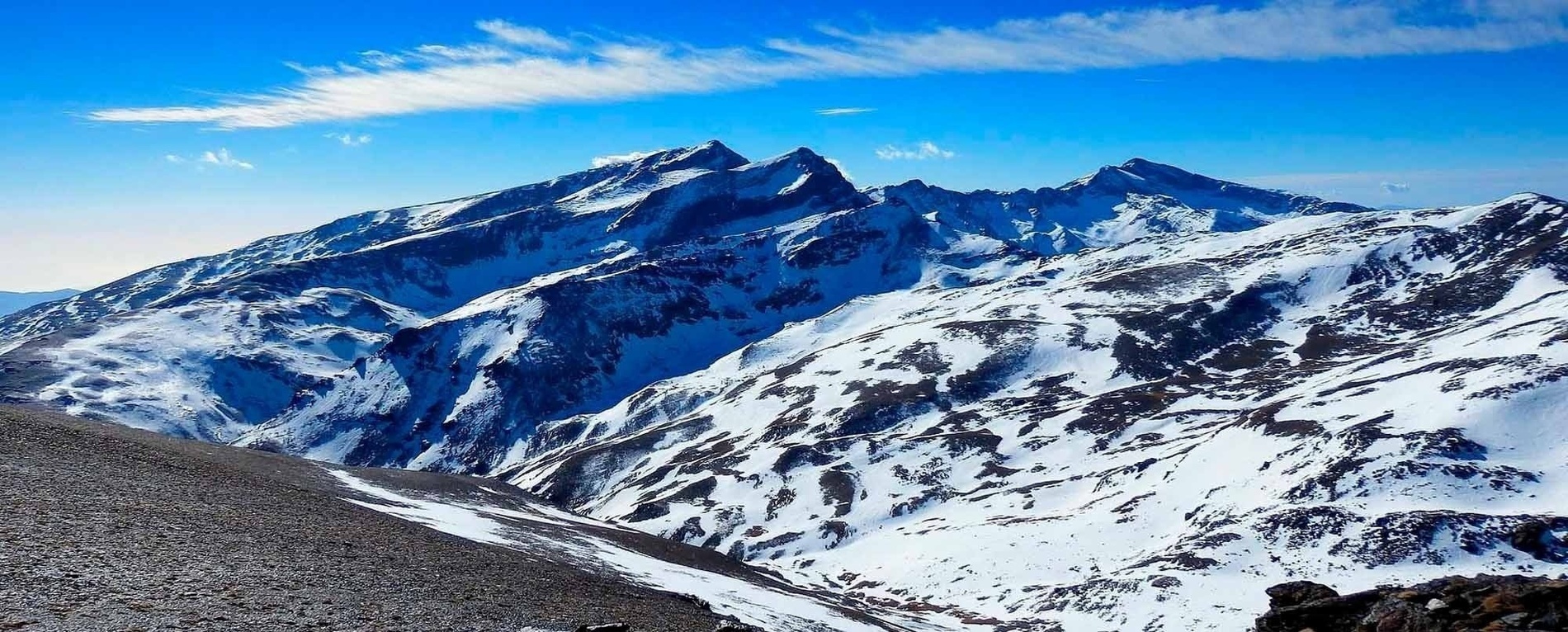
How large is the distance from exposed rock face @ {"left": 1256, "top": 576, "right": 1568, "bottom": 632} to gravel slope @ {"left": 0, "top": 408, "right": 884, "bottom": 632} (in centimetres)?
2402

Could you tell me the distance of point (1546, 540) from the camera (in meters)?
67.3

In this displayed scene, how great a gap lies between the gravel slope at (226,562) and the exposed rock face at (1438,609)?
78.8 feet

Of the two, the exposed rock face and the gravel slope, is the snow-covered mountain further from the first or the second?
the gravel slope

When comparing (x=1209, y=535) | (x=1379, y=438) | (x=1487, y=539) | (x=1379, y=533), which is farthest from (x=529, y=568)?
(x=1379, y=438)

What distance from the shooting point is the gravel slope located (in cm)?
2806

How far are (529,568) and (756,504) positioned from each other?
252 ft

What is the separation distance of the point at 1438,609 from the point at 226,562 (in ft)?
136

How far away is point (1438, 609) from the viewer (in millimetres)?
25656

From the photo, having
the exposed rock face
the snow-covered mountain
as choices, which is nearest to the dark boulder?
the exposed rock face

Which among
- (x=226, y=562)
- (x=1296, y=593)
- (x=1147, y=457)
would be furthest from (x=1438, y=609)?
(x=1147, y=457)

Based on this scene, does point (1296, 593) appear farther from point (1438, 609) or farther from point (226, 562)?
point (226, 562)

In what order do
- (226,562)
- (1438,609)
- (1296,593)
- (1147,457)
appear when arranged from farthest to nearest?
1. (1147,457)
2. (226,562)
3. (1296,593)
4. (1438,609)

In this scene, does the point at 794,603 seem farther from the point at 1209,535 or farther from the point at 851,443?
the point at 851,443

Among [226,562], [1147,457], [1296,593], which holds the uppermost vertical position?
[226,562]
